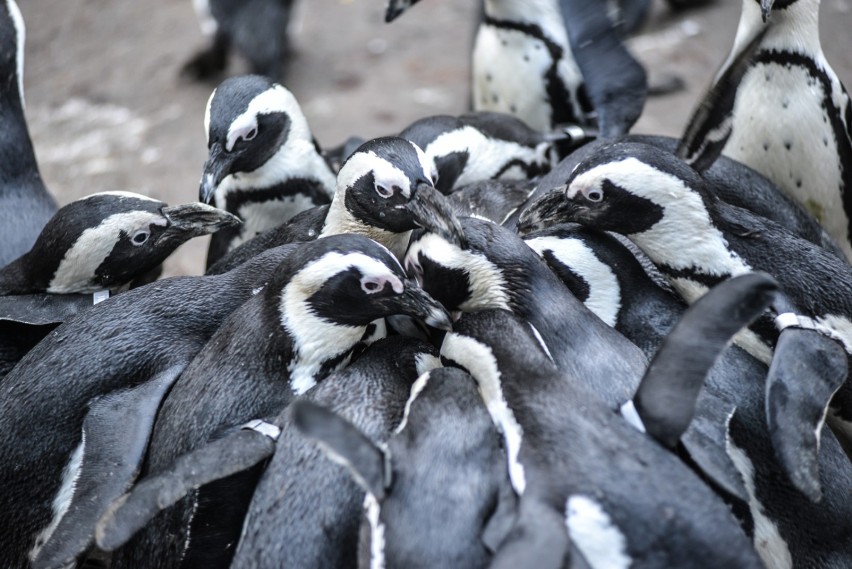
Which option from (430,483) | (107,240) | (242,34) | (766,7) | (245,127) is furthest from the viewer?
(242,34)

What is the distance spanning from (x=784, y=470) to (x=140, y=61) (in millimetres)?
3624

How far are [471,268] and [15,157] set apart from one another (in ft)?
4.38

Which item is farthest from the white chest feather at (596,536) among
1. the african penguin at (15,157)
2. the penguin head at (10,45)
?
the penguin head at (10,45)

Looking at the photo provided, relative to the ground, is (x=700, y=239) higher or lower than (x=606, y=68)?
higher

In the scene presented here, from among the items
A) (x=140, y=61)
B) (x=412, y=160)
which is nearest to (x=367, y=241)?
(x=412, y=160)

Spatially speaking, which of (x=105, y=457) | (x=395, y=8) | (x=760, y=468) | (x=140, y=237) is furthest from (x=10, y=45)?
(x=760, y=468)

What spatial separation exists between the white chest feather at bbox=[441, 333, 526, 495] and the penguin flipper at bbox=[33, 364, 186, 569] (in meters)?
0.44

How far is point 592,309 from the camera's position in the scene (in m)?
1.52

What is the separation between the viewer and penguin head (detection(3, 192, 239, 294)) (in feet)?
5.53

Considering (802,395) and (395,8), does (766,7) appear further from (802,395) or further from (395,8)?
(395,8)

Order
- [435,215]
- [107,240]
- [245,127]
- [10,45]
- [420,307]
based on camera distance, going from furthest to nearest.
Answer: [10,45], [245,127], [107,240], [435,215], [420,307]

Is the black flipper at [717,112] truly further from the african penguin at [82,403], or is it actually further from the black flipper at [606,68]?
the african penguin at [82,403]

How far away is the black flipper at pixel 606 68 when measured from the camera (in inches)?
89.9

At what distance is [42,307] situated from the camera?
67.3 inches
